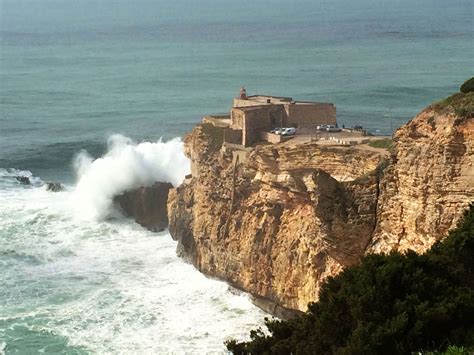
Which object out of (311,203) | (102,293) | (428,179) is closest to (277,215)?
(311,203)

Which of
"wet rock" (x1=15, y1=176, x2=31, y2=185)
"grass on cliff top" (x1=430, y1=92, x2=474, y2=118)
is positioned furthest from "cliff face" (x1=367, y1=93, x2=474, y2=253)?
"wet rock" (x1=15, y1=176, x2=31, y2=185)

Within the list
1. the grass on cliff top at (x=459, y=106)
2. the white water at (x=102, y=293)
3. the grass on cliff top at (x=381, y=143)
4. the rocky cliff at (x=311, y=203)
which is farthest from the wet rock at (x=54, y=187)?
the grass on cliff top at (x=459, y=106)

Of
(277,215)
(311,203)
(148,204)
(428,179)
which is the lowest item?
(148,204)

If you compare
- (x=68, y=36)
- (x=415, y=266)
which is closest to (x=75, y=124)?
(x=415, y=266)

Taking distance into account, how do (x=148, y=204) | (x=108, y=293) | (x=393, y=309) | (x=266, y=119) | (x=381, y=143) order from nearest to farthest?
(x=393, y=309) → (x=381, y=143) → (x=108, y=293) → (x=266, y=119) → (x=148, y=204)

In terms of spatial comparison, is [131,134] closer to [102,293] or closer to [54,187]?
[54,187]

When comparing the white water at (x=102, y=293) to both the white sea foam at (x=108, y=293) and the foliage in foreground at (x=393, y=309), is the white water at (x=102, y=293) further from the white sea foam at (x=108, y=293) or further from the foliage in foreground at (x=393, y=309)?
the foliage in foreground at (x=393, y=309)
